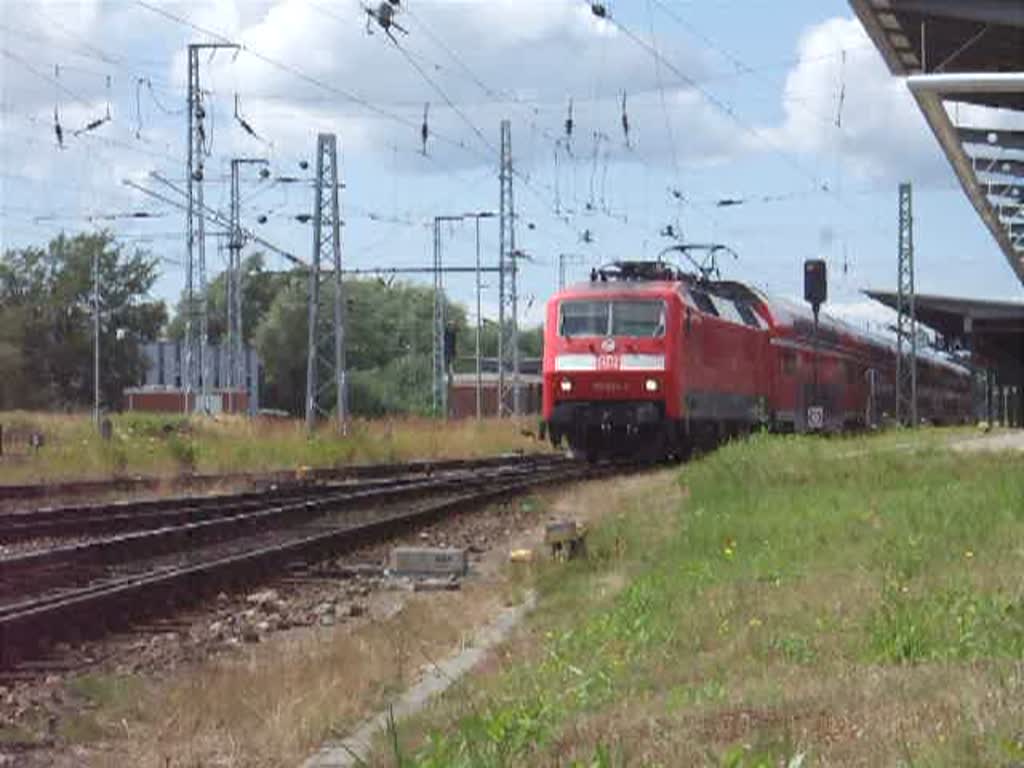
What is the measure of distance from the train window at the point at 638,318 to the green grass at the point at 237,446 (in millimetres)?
9067

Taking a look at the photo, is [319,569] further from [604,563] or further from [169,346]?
[169,346]

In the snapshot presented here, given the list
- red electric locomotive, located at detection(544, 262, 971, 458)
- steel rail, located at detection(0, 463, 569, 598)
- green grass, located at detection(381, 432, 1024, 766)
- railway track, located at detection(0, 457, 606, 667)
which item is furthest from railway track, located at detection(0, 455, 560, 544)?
green grass, located at detection(381, 432, 1024, 766)

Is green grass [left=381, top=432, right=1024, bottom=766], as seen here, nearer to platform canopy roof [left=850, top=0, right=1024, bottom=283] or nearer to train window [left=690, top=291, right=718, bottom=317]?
platform canopy roof [left=850, top=0, right=1024, bottom=283]

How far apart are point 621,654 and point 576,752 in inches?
112

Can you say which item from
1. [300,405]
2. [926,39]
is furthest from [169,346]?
[926,39]

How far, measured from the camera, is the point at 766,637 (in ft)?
27.7

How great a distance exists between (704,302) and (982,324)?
31.5 m

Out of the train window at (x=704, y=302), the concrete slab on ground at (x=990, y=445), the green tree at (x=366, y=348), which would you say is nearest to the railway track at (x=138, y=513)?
the train window at (x=704, y=302)

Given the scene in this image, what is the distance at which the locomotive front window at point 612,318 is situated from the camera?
98.2 feet

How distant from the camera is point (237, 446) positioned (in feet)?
123

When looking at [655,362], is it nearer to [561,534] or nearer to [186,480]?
[186,480]

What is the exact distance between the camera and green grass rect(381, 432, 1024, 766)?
5.60 metres

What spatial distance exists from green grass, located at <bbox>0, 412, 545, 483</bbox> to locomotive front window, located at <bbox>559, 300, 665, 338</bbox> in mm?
8237

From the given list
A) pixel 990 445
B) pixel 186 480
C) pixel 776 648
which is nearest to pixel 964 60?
pixel 990 445
